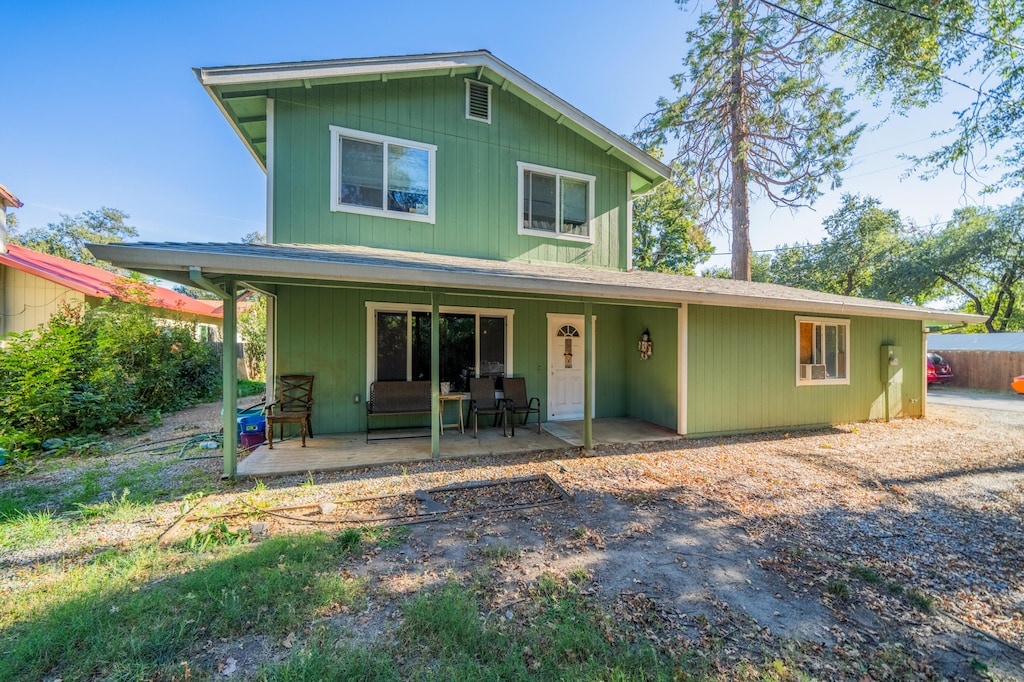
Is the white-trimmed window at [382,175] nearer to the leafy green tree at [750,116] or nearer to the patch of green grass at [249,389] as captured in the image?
the patch of green grass at [249,389]

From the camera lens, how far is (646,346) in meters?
7.56

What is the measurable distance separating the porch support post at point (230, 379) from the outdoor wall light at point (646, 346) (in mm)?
6269

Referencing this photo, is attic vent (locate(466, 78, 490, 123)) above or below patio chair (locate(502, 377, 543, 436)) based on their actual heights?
above

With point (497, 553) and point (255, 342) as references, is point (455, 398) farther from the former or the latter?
point (255, 342)

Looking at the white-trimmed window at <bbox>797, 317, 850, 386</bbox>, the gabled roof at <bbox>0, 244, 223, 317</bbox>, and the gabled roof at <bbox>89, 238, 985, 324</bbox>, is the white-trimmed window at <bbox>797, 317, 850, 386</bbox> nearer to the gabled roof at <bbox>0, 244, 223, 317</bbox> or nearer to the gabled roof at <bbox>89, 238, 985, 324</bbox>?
the gabled roof at <bbox>89, 238, 985, 324</bbox>

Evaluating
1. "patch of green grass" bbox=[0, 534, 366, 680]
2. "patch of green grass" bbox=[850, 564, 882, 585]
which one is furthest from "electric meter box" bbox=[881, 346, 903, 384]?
"patch of green grass" bbox=[0, 534, 366, 680]

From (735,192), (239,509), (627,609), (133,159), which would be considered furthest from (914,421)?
(133,159)

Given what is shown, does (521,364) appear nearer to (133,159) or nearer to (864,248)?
(133,159)

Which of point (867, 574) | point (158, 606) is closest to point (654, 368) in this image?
point (867, 574)

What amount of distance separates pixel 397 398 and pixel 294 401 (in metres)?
1.48

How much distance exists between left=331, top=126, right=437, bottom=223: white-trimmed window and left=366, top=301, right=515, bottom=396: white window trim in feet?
4.67

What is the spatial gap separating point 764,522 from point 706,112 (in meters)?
12.4

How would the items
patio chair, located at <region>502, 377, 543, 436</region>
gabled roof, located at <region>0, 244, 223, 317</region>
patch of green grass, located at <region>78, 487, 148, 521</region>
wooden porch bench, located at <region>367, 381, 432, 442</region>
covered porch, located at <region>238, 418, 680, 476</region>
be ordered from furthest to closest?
gabled roof, located at <region>0, 244, 223, 317</region>, patio chair, located at <region>502, 377, 543, 436</region>, wooden porch bench, located at <region>367, 381, 432, 442</region>, covered porch, located at <region>238, 418, 680, 476</region>, patch of green grass, located at <region>78, 487, 148, 521</region>

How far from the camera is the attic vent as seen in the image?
7.07 meters
